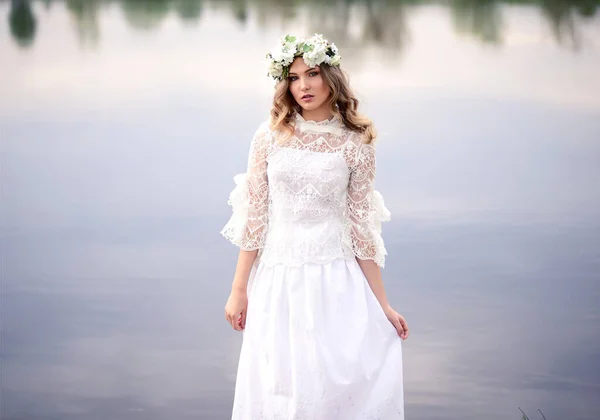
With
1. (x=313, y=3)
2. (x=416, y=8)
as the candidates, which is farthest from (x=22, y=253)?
(x=416, y=8)

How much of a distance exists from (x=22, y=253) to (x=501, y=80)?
2563 millimetres

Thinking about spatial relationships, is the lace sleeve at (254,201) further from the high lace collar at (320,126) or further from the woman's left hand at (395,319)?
the woman's left hand at (395,319)

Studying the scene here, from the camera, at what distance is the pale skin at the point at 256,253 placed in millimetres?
2680

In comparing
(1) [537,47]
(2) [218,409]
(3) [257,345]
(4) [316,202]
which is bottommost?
(2) [218,409]

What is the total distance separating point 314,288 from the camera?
267 cm

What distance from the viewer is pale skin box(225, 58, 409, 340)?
2680mm

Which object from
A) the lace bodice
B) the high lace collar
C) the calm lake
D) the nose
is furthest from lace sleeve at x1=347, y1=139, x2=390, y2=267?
the calm lake

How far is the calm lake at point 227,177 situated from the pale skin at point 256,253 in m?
1.79

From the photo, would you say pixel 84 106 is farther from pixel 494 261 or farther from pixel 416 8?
pixel 494 261

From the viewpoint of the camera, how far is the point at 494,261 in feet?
15.0

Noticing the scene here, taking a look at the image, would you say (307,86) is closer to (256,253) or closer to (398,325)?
(256,253)

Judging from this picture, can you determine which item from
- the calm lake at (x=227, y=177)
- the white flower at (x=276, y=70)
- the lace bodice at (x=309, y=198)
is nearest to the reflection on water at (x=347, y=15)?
the calm lake at (x=227, y=177)

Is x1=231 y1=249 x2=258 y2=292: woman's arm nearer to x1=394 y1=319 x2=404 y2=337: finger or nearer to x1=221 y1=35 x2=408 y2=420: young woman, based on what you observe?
x1=221 y1=35 x2=408 y2=420: young woman

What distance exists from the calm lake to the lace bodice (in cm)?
187
